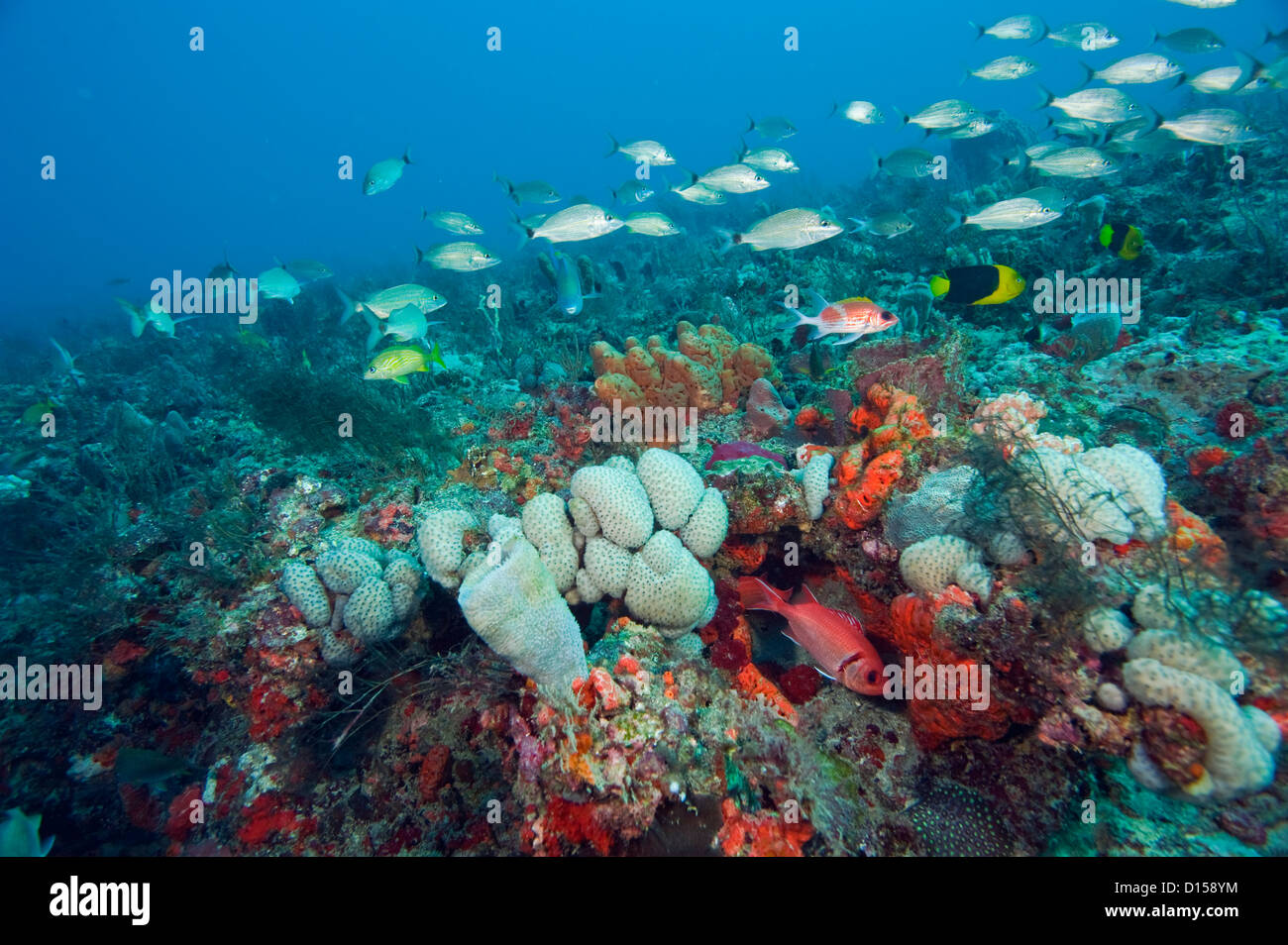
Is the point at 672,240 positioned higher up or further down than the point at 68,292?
further down

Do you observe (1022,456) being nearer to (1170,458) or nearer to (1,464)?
(1170,458)

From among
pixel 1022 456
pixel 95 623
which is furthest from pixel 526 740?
pixel 95 623

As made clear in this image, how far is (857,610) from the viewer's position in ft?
12.4

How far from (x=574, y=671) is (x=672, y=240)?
20.1m

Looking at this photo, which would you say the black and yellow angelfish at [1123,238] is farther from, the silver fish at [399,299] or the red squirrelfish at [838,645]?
the silver fish at [399,299]

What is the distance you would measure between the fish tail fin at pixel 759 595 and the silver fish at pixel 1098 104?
7574 mm

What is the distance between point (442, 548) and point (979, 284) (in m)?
4.77

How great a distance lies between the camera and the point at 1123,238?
19.0 feet

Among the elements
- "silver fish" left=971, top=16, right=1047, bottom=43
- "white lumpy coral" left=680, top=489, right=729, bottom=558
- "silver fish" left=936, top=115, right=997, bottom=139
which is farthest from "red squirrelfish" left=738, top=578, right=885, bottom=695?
"silver fish" left=971, top=16, right=1047, bottom=43

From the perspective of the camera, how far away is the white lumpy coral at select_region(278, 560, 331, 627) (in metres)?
3.45

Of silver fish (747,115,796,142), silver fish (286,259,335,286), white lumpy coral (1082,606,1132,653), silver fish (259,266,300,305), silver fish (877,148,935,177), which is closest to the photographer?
white lumpy coral (1082,606,1132,653)

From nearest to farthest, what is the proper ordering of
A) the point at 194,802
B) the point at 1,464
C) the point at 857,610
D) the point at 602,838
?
the point at 602,838, the point at 194,802, the point at 857,610, the point at 1,464

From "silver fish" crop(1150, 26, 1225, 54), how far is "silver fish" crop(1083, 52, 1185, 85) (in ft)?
5.78

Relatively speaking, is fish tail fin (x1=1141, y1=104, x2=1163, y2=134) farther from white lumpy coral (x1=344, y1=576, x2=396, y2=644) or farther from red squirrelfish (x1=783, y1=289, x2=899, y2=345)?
white lumpy coral (x1=344, y1=576, x2=396, y2=644)
